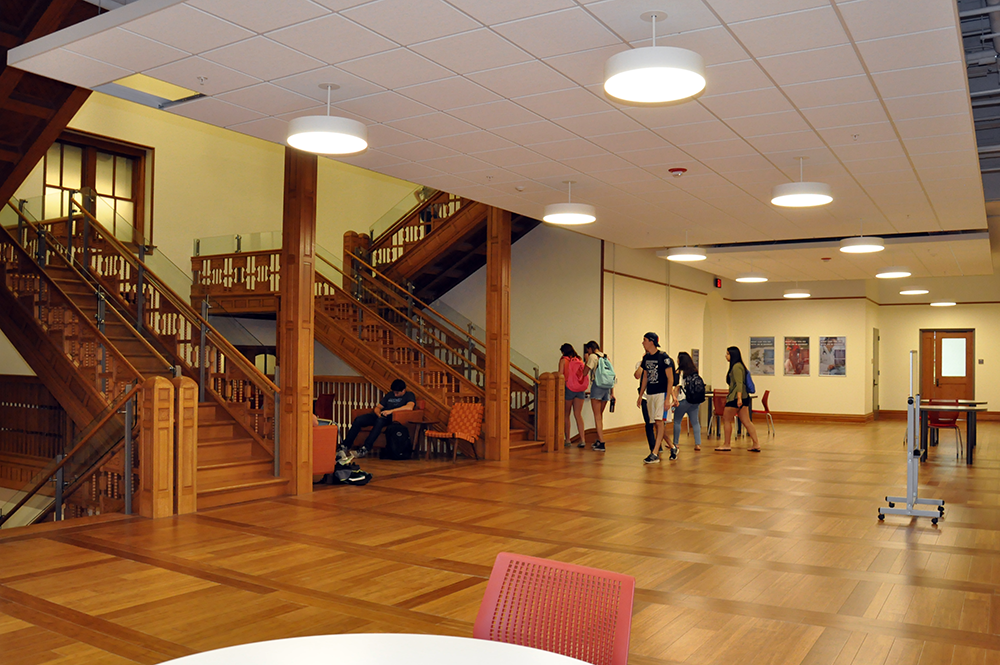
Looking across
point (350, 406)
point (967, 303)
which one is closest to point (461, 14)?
point (350, 406)

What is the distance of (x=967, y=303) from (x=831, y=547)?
1711cm

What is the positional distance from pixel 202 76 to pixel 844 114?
16.7ft

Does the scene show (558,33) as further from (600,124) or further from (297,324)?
(297,324)

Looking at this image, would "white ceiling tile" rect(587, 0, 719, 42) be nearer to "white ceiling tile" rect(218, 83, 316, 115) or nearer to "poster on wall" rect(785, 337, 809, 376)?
"white ceiling tile" rect(218, 83, 316, 115)

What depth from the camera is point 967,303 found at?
67.9 ft

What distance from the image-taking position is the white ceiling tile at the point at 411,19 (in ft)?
15.6

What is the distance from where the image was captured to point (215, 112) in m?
7.00

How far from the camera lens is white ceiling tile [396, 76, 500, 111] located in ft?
20.0

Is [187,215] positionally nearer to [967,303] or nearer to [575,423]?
[575,423]

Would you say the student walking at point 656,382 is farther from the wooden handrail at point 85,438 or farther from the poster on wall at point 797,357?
the poster on wall at point 797,357

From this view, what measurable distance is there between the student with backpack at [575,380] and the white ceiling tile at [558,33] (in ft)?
26.6

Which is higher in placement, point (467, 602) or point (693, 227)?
point (693, 227)

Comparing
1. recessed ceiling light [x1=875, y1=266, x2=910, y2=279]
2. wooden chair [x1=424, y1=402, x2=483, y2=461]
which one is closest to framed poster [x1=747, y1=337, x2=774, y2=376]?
recessed ceiling light [x1=875, y1=266, x2=910, y2=279]

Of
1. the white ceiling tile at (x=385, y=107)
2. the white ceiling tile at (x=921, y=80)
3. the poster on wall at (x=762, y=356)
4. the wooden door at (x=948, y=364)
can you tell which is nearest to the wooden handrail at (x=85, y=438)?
the white ceiling tile at (x=385, y=107)
